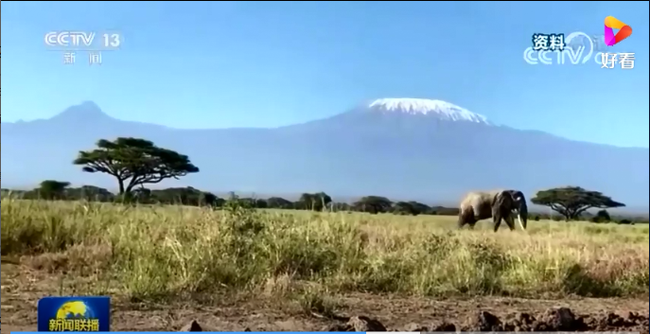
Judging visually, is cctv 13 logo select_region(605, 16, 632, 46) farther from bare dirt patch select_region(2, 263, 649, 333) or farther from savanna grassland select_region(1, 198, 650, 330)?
bare dirt patch select_region(2, 263, 649, 333)

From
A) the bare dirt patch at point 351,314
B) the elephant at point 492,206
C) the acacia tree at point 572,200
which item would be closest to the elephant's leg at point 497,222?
the elephant at point 492,206

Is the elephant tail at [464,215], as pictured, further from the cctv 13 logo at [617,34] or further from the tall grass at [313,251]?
the cctv 13 logo at [617,34]

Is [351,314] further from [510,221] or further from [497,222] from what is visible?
Result: [497,222]

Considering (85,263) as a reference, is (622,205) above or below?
above

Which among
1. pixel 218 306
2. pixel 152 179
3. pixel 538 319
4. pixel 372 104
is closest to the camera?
pixel 538 319

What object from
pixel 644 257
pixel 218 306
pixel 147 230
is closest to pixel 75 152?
pixel 147 230

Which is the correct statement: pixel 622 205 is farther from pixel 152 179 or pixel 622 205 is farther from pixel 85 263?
pixel 85 263

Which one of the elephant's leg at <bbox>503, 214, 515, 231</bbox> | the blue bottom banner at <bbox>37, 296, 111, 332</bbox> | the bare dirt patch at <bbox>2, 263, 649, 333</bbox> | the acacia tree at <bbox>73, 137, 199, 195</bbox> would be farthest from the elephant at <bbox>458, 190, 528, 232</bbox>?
the blue bottom banner at <bbox>37, 296, 111, 332</bbox>
